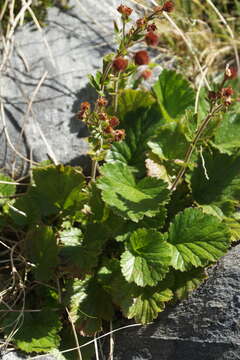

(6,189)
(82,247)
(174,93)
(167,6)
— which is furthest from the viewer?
(174,93)

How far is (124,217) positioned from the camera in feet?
6.13

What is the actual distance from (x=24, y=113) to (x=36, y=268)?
791 mm

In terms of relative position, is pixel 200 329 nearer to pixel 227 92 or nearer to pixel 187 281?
pixel 187 281

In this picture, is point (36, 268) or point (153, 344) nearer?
point (153, 344)

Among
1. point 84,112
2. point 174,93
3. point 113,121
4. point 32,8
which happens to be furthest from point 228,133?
point 32,8

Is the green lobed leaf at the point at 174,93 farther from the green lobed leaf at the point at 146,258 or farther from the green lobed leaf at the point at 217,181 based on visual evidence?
the green lobed leaf at the point at 146,258

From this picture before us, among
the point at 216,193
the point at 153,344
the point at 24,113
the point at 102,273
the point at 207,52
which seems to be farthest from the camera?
the point at 207,52

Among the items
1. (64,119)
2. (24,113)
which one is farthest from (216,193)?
(24,113)

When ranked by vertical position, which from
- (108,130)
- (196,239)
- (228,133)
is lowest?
(196,239)

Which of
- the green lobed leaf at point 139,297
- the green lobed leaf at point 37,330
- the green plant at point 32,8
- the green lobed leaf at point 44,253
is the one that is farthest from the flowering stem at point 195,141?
the green plant at point 32,8

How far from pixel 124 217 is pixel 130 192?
14 cm

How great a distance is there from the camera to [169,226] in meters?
2.01

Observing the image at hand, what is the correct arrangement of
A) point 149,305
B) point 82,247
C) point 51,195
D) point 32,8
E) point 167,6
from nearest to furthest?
point 167,6, point 149,305, point 82,247, point 51,195, point 32,8

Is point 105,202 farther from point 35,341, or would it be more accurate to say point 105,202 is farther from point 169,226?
point 35,341
